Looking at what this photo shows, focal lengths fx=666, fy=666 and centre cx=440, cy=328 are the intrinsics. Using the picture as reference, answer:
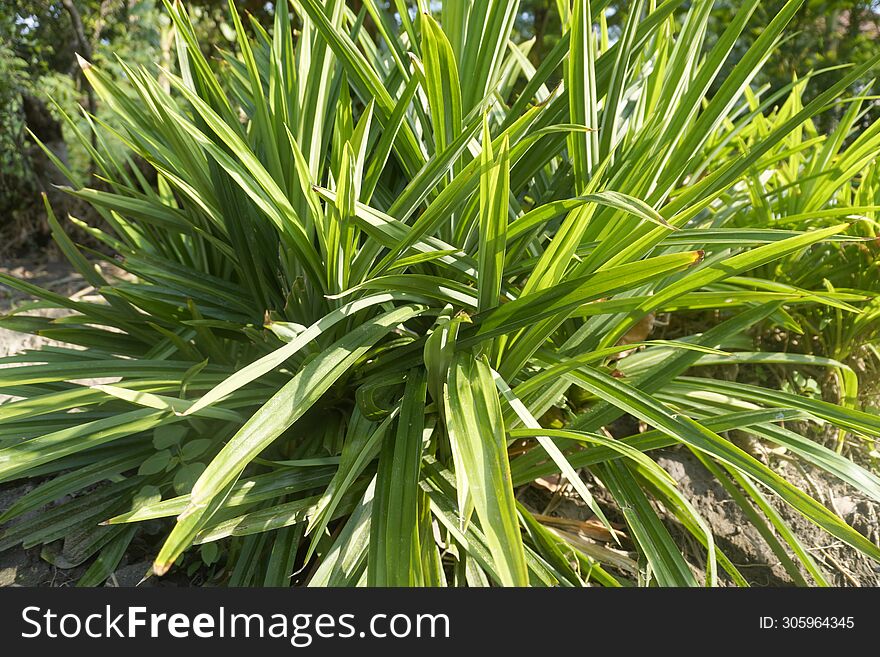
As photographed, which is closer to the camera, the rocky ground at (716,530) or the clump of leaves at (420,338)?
the clump of leaves at (420,338)

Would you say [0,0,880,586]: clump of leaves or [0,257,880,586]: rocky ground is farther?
[0,257,880,586]: rocky ground

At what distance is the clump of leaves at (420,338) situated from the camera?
1.01 metres

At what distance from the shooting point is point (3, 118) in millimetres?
3490

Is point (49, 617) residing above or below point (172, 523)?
below

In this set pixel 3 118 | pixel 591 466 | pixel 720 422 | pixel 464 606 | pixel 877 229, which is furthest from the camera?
pixel 3 118

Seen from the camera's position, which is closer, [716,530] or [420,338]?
[420,338]

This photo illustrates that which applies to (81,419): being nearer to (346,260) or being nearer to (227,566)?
(227,566)

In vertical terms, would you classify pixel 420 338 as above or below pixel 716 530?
above

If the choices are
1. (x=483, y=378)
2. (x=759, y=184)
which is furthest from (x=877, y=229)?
(x=483, y=378)

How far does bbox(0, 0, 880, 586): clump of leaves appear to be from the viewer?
39.6 inches

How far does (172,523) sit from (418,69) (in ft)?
3.23

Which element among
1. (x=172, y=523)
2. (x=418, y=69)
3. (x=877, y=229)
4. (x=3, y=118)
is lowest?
(x=172, y=523)

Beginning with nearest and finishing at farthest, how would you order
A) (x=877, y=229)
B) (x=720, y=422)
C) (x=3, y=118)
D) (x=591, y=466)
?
(x=720, y=422), (x=591, y=466), (x=877, y=229), (x=3, y=118)

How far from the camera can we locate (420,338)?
1.24 metres
